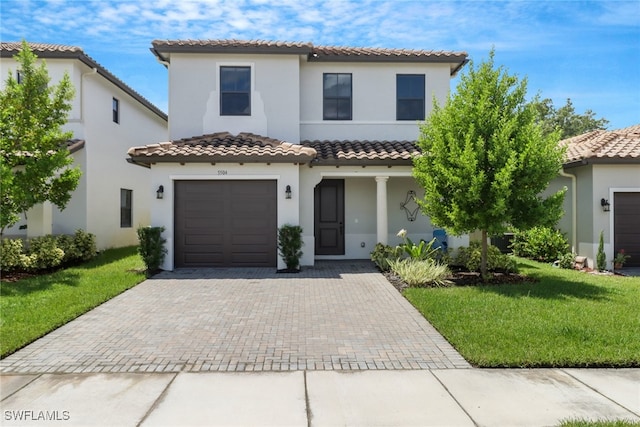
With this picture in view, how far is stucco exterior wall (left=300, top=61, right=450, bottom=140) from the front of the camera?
48.6ft

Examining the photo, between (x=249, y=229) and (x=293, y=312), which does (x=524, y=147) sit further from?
(x=249, y=229)

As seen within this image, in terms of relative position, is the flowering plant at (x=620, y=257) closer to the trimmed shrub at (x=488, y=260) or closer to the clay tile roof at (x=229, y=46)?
the trimmed shrub at (x=488, y=260)

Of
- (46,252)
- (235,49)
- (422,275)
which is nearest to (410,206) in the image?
(422,275)

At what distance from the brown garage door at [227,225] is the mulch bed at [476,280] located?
3.86 m

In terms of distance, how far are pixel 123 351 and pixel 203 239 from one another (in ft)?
22.0

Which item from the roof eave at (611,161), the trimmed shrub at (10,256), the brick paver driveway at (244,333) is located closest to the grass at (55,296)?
the brick paver driveway at (244,333)

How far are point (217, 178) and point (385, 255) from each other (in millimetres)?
5603

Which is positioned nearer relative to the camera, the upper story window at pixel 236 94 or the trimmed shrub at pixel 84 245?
the trimmed shrub at pixel 84 245

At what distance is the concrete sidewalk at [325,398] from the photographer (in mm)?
3934

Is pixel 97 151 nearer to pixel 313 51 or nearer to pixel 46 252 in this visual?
pixel 46 252

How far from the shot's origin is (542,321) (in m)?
6.84

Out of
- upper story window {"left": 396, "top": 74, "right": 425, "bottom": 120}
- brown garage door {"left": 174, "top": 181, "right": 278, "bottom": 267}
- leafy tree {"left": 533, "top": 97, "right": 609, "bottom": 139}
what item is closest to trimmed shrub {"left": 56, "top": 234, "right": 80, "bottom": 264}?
brown garage door {"left": 174, "top": 181, "right": 278, "bottom": 267}

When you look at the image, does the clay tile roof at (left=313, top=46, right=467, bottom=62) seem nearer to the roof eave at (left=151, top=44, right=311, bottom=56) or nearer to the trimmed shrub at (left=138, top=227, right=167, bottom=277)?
the roof eave at (left=151, top=44, right=311, bottom=56)

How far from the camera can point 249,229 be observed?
40.5ft
